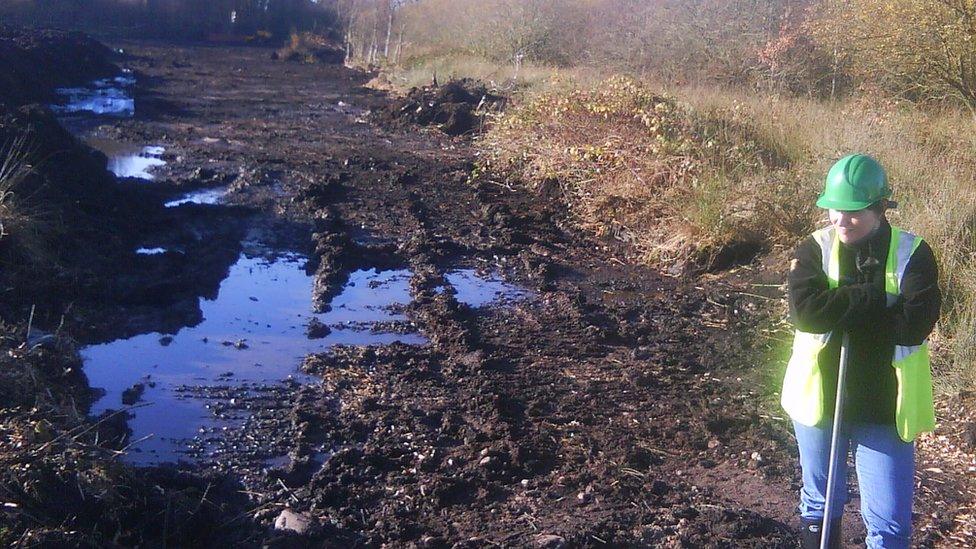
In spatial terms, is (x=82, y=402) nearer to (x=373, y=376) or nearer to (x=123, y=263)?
(x=373, y=376)

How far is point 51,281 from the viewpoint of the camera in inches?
323

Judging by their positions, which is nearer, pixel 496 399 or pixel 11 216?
pixel 496 399

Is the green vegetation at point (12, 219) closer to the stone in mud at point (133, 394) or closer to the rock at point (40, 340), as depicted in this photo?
the rock at point (40, 340)

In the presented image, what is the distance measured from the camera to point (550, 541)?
14.7ft

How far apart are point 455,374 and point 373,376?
617 millimetres

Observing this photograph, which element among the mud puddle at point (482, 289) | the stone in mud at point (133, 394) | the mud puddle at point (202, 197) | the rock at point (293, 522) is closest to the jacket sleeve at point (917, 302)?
the rock at point (293, 522)

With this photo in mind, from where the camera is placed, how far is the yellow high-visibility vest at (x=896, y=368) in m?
3.29

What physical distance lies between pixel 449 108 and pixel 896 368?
61.0 ft

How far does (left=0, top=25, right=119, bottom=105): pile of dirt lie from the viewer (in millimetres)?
22906

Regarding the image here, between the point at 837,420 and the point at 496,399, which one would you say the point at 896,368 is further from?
the point at 496,399

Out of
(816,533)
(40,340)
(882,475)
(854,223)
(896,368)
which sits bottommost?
(40,340)

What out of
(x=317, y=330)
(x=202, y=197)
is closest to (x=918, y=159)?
(x=317, y=330)

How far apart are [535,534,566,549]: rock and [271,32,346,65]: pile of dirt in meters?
43.5

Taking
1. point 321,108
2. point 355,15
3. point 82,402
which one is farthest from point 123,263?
point 355,15
